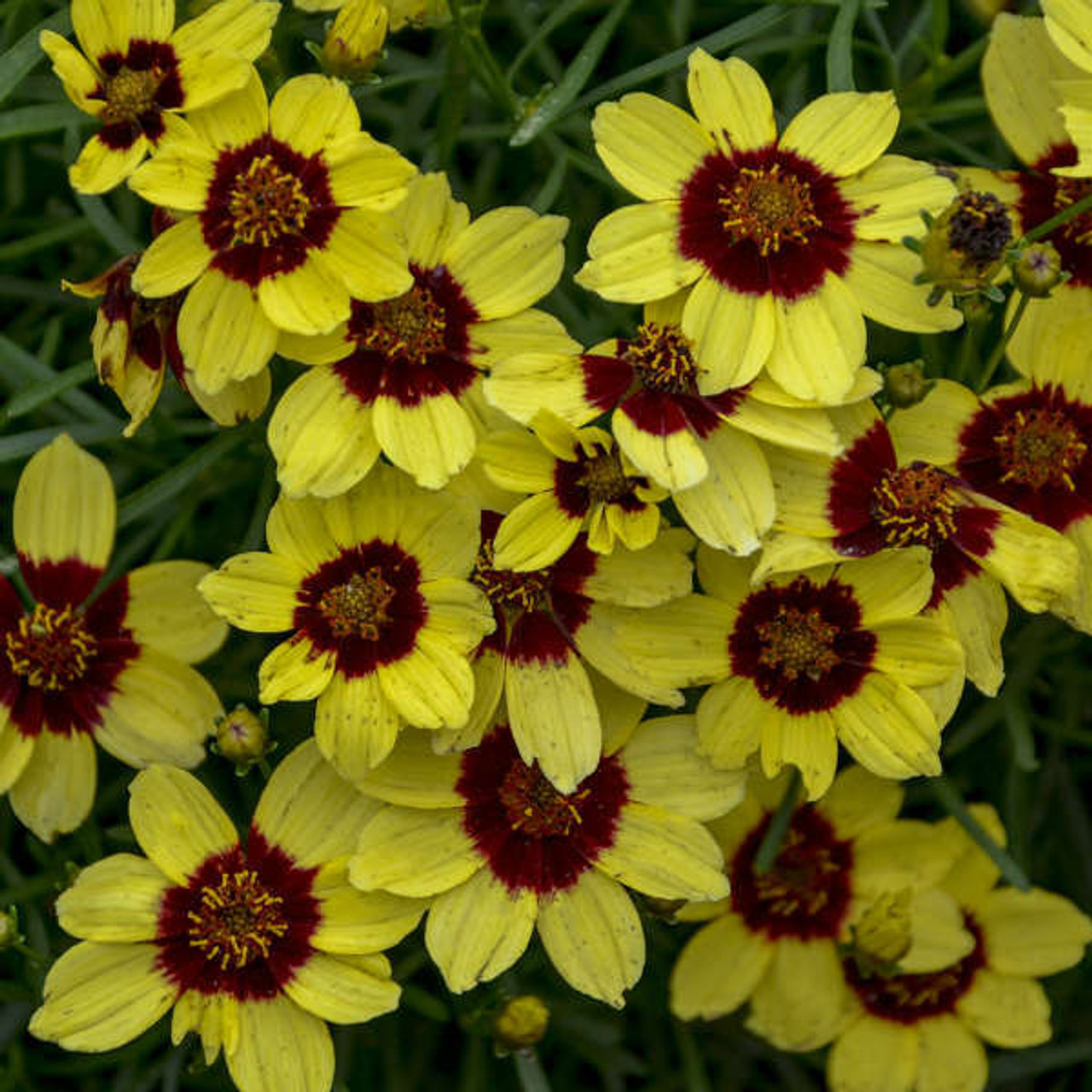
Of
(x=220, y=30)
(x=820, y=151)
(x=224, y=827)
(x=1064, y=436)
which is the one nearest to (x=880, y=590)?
(x=1064, y=436)

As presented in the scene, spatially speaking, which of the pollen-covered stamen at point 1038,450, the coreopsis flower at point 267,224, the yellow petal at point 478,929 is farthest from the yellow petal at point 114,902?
the pollen-covered stamen at point 1038,450

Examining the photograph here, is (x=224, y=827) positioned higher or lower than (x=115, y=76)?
lower

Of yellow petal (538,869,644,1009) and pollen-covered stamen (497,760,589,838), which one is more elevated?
pollen-covered stamen (497,760,589,838)

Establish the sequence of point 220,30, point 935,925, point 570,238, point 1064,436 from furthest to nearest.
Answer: point 570,238
point 935,925
point 1064,436
point 220,30

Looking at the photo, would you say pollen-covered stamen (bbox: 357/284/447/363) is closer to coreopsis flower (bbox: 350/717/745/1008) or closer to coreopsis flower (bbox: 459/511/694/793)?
coreopsis flower (bbox: 459/511/694/793)

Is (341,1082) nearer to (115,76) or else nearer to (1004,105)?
(115,76)

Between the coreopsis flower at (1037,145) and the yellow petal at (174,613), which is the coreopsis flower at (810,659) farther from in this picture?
the yellow petal at (174,613)

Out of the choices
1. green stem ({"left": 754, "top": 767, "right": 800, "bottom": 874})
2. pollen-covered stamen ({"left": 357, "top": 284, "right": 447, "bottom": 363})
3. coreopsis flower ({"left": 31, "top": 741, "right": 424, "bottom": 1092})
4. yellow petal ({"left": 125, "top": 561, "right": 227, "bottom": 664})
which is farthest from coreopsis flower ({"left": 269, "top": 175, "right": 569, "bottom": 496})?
green stem ({"left": 754, "top": 767, "right": 800, "bottom": 874})
